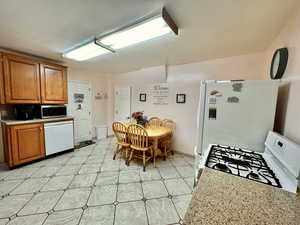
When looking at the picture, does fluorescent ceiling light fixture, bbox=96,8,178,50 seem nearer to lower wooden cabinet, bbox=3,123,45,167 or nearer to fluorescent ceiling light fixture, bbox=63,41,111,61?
fluorescent ceiling light fixture, bbox=63,41,111,61

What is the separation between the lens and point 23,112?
2.56 meters

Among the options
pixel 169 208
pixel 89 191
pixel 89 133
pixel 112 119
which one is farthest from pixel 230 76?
pixel 89 133

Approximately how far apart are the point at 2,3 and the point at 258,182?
2709 mm

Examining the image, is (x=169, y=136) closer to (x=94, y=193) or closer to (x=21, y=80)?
(x=94, y=193)

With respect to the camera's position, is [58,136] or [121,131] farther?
[58,136]

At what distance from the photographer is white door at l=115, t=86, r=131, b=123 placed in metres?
4.18

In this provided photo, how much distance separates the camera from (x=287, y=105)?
1.28m

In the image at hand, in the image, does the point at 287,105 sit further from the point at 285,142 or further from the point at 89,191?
the point at 89,191

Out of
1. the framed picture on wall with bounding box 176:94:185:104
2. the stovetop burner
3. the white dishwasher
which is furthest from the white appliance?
the white dishwasher

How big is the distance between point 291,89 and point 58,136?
3.99 m

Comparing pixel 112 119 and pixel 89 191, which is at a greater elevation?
pixel 112 119

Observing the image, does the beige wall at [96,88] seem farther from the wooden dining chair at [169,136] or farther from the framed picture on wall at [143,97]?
the wooden dining chair at [169,136]

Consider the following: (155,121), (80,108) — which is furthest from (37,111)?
(155,121)

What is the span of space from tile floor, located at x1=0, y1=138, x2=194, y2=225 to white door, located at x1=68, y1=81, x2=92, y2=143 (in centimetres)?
131
